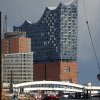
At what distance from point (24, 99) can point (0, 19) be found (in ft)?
197

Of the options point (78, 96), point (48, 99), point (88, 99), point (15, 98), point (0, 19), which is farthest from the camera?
point (78, 96)

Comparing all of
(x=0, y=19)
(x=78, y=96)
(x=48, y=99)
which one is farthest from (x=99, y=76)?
(x=78, y=96)

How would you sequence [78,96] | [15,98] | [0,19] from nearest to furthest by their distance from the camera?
[0,19], [15,98], [78,96]

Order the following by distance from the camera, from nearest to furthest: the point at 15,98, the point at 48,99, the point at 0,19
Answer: the point at 0,19 → the point at 15,98 → the point at 48,99

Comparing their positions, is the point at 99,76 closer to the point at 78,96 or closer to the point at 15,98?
Answer: the point at 15,98

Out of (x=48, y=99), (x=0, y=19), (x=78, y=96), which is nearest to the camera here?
(x=0, y=19)

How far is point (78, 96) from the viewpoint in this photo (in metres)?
194

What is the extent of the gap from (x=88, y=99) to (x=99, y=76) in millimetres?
60033

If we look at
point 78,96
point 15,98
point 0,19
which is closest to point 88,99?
point 78,96

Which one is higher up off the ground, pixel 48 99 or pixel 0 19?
pixel 0 19

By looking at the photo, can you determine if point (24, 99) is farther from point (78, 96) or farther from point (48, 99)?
point (78, 96)

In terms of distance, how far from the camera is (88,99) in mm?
169000

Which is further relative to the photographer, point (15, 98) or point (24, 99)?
point (24, 99)

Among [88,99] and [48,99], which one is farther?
[88,99]
